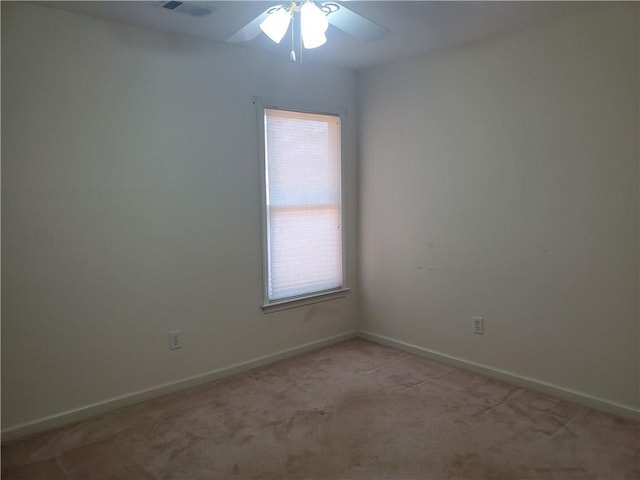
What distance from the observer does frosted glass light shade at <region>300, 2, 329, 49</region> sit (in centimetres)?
209

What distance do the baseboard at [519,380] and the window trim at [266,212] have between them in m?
0.59

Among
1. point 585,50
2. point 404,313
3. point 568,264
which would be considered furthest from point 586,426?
point 585,50

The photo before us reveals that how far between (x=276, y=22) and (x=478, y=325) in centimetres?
243

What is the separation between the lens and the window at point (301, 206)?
357 centimetres

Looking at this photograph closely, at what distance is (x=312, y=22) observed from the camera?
2.14m

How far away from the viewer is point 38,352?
8.66 feet

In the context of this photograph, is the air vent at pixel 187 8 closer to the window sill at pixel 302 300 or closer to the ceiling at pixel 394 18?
the ceiling at pixel 394 18

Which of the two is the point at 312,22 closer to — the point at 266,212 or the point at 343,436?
the point at 266,212

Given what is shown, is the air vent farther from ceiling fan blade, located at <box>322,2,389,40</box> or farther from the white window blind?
the white window blind

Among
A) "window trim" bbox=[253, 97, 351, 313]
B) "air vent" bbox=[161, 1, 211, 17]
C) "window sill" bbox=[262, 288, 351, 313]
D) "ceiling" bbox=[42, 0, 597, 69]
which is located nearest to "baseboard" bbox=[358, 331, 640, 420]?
"window sill" bbox=[262, 288, 351, 313]

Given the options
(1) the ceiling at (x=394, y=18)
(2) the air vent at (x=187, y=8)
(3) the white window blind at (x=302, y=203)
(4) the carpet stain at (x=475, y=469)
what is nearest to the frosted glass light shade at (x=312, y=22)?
(1) the ceiling at (x=394, y=18)

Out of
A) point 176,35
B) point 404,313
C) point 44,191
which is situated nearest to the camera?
point 44,191

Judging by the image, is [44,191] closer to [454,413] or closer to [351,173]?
[351,173]

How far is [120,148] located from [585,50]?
278 cm
